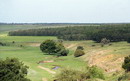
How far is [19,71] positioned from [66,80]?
7.88 meters

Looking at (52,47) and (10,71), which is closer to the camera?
(10,71)

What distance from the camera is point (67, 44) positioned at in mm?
139500

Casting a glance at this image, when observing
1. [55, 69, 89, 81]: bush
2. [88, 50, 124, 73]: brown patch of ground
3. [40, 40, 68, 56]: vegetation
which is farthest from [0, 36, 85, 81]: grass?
[55, 69, 89, 81]: bush

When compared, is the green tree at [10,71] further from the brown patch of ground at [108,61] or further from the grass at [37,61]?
the brown patch of ground at [108,61]

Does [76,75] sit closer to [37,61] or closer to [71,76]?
[71,76]

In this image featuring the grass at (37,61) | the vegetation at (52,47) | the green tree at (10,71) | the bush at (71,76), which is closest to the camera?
the green tree at (10,71)

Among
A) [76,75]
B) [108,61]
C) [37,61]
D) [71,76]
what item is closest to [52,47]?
[37,61]

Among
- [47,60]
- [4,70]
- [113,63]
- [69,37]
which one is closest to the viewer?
[4,70]

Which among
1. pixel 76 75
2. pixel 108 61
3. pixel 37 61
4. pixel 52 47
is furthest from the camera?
pixel 52 47

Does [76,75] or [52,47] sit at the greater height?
[76,75]

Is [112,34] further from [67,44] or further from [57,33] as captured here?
[57,33]

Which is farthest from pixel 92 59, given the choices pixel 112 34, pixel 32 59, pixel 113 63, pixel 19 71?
pixel 112 34

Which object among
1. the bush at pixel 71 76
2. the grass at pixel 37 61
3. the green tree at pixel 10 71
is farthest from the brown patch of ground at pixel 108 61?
the green tree at pixel 10 71

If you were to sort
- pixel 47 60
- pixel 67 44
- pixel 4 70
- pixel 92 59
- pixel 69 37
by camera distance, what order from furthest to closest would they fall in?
pixel 69 37 → pixel 67 44 → pixel 47 60 → pixel 92 59 → pixel 4 70
